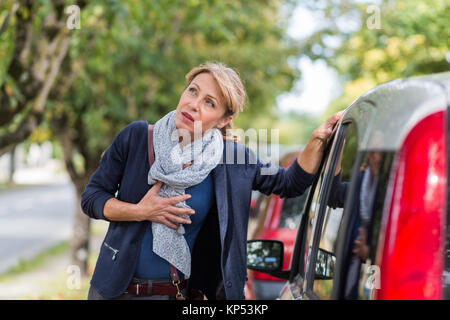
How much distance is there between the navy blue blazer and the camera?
8.33ft

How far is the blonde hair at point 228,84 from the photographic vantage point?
270 cm

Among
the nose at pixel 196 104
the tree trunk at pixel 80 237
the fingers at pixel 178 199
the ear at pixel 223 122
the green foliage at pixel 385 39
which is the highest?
the green foliage at pixel 385 39

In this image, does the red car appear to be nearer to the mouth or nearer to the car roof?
the mouth

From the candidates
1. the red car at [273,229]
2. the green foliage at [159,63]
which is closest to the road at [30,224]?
the green foliage at [159,63]

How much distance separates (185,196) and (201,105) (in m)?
0.46

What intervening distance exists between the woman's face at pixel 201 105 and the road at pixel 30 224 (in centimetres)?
1047

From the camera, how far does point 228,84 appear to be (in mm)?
2703

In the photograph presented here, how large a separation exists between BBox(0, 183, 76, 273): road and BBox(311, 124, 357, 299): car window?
11.2 meters

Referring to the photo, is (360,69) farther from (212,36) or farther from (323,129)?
(323,129)

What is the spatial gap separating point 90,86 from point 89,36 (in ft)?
5.53

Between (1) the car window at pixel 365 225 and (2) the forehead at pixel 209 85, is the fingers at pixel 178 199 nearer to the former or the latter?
(2) the forehead at pixel 209 85

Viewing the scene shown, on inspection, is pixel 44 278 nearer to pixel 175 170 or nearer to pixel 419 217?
pixel 175 170
